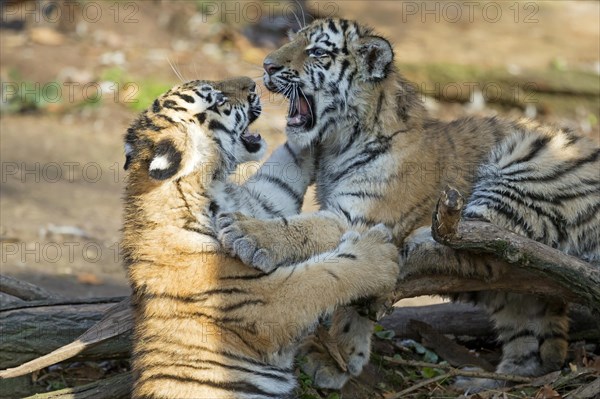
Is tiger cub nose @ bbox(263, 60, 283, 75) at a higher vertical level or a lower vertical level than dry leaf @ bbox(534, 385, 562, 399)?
higher

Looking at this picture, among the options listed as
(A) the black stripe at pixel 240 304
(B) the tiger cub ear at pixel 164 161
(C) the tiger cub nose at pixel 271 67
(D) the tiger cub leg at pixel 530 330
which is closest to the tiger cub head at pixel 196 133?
(B) the tiger cub ear at pixel 164 161

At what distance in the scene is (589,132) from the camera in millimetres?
9031

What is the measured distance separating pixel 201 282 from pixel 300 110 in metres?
1.08

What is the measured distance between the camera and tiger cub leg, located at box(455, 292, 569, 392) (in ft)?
14.9

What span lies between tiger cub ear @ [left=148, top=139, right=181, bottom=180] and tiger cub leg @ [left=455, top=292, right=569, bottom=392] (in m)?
1.62

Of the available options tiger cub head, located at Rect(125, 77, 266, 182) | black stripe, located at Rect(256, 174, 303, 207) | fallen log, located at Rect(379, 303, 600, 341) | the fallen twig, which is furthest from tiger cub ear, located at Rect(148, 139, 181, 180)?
fallen log, located at Rect(379, 303, 600, 341)

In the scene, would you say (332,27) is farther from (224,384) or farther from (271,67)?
(224,384)

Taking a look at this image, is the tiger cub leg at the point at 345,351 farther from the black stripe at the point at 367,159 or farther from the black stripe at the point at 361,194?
the black stripe at the point at 367,159

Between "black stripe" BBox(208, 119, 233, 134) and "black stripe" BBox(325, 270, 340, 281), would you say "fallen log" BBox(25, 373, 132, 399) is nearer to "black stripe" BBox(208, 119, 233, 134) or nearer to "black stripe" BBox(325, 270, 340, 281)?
"black stripe" BBox(325, 270, 340, 281)

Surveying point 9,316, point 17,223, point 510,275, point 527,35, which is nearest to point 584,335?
point 510,275

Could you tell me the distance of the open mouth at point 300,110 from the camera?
436cm

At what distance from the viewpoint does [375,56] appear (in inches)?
170

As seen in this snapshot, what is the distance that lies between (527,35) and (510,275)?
7.20 m

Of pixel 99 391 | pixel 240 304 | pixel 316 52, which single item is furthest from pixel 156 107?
pixel 99 391
